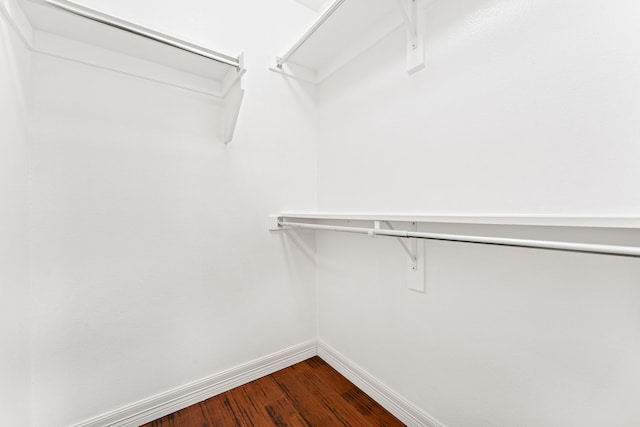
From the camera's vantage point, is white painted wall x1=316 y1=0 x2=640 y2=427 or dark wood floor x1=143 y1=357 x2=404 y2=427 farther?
dark wood floor x1=143 y1=357 x2=404 y2=427

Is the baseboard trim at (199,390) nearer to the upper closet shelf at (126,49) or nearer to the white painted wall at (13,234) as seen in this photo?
the white painted wall at (13,234)

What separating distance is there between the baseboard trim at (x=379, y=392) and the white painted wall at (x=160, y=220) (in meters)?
0.25

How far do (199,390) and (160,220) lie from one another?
0.92 meters

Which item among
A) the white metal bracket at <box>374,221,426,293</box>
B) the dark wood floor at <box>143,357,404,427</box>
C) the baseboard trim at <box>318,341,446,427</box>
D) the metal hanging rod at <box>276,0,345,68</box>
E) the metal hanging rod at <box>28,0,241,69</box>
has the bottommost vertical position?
the dark wood floor at <box>143,357,404,427</box>

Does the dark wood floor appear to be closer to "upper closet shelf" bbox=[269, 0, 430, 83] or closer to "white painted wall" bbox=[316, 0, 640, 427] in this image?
"white painted wall" bbox=[316, 0, 640, 427]

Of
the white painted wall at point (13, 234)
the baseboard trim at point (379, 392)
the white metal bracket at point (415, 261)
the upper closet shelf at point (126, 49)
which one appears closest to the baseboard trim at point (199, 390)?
the baseboard trim at point (379, 392)

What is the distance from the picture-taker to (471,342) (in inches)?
41.3

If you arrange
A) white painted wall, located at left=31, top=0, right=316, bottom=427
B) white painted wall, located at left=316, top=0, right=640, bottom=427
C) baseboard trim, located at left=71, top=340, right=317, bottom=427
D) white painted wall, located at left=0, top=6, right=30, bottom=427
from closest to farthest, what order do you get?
white painted wall, located at left=316, top=0, right=640, bottom=427, white painted wall, located at left=0, top=6, right=30, bottom=427, white painted wall, located at left=31, top=0, right=316, bottom=427, baseboard trim, located at left=71, top=340, right=317, bottom=427

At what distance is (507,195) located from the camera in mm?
941

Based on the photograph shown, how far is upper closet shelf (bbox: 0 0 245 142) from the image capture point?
3.14 ft

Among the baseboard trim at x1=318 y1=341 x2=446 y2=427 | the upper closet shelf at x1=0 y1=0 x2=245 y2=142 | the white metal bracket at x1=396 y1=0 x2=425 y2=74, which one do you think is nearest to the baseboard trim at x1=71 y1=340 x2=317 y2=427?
the baseboard trim at x1=318 y1=341 x2=446 y2=427

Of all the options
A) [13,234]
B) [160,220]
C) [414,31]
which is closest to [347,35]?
[414,31]

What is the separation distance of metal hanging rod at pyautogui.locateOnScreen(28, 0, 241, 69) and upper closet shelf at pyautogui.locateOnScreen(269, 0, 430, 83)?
49 centimetres

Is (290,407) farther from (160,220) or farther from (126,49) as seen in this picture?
(126,49)
